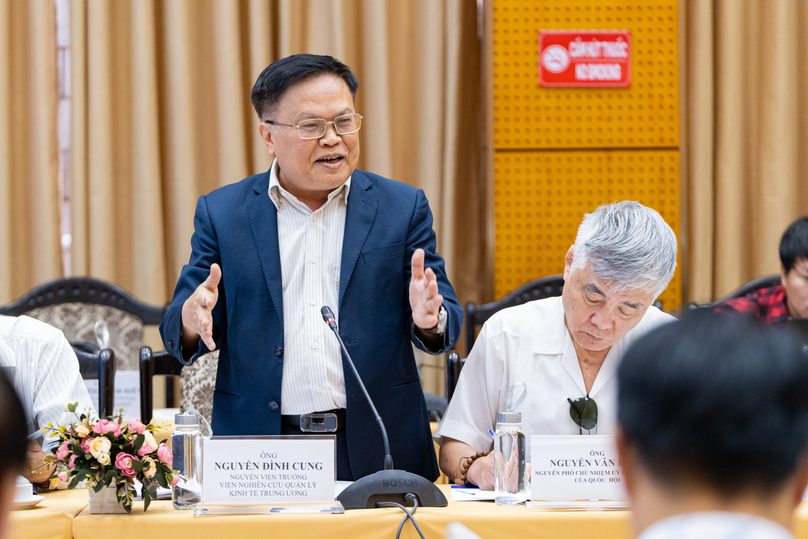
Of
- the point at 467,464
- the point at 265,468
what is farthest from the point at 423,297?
the point at 265,468

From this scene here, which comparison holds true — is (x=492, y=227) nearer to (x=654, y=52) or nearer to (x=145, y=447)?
(x=654, y=52)

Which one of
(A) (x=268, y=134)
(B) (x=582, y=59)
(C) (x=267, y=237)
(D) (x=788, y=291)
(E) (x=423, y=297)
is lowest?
(D) (x=788, y=291)

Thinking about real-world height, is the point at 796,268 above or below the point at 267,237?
below

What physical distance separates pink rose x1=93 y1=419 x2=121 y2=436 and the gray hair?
1.02 m

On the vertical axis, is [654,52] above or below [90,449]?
above

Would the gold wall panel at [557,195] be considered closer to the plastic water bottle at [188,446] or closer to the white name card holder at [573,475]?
the white name card holder at [573,475]

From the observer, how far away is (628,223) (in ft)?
5.95

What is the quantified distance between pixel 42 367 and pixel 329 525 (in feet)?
3.41

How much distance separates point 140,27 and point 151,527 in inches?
112

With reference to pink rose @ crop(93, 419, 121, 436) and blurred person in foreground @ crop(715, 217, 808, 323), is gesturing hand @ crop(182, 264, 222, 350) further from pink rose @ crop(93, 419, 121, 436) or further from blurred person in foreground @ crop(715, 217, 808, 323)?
blurred person in foreground @ crop(715, 217, 808, 323)

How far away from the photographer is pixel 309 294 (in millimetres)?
2000

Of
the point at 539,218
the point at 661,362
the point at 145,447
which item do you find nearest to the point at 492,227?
the point at 539,218

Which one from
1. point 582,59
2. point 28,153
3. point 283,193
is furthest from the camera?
point 28,153

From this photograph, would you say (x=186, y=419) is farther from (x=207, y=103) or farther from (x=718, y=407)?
(x=207, y=103)
